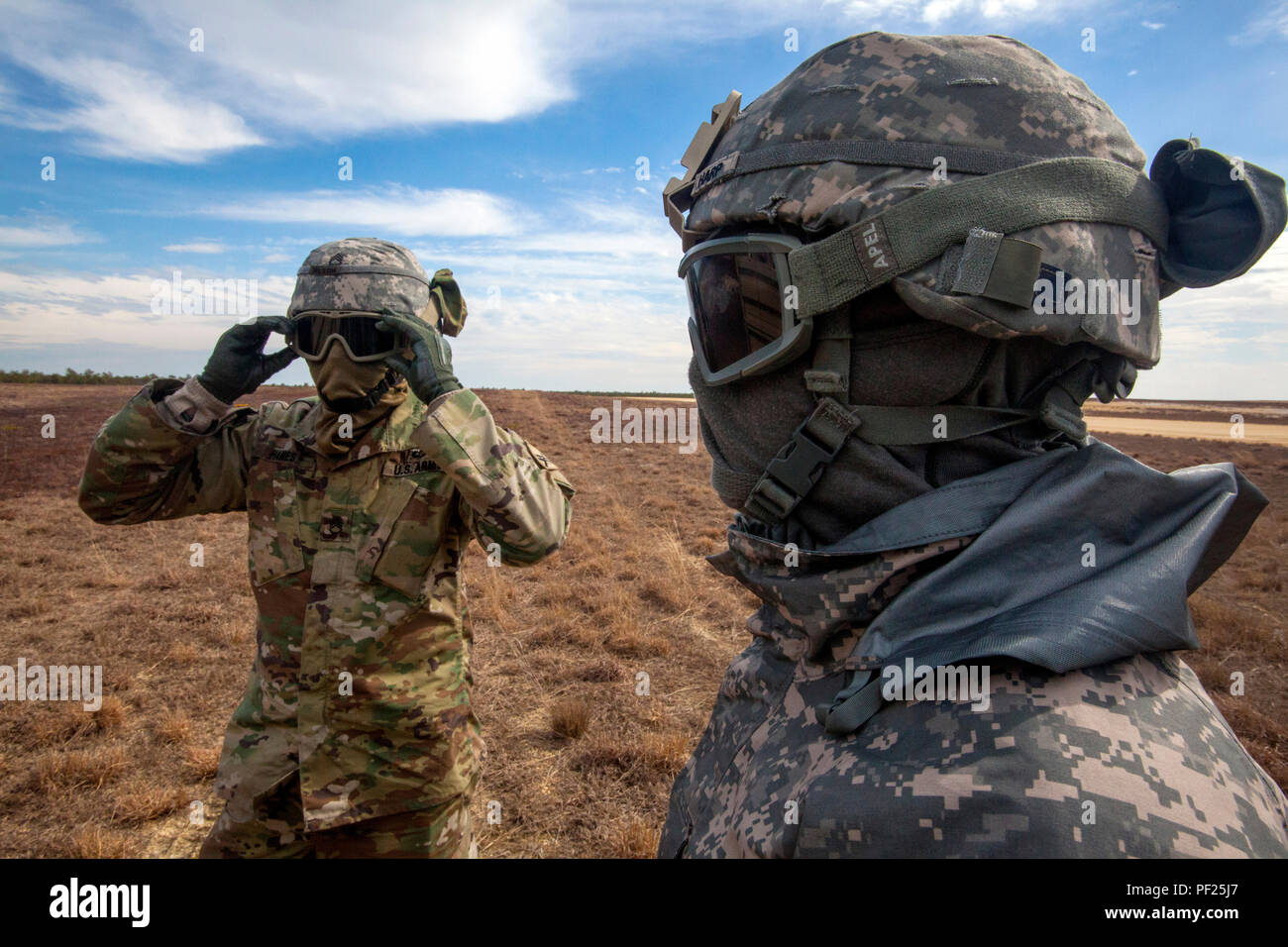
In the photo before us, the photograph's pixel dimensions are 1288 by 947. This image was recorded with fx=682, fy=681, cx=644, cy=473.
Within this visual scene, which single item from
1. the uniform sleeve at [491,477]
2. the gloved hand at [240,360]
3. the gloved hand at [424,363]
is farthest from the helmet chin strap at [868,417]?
the gloved hand at [240,360]

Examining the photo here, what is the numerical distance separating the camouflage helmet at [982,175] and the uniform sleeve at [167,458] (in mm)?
2702

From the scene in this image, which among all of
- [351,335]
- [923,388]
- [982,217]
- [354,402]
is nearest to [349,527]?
[354,402]

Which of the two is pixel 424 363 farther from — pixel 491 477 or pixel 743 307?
pixel 743 307

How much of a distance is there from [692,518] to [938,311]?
1257 cm

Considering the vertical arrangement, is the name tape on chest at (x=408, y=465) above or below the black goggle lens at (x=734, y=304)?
below

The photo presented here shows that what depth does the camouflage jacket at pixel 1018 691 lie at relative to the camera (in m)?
0.95

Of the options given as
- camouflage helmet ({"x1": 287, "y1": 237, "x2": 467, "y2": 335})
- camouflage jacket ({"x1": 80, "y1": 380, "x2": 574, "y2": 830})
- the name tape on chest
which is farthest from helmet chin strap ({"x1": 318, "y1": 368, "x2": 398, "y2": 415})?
camouflage helmet ({"x1": 287, "y1": 237, "x2": 467, "y2": 335})

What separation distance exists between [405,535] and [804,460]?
2102 mm

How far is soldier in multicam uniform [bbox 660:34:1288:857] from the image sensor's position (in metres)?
1.04

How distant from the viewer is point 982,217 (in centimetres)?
129

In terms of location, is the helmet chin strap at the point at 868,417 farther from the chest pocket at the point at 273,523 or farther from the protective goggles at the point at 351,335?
the chest pocket at the point at 273,523

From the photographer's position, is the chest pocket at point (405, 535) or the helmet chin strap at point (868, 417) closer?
the helmet chin strap at point (868, 417)

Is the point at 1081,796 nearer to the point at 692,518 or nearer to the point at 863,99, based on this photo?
the point at 863,99

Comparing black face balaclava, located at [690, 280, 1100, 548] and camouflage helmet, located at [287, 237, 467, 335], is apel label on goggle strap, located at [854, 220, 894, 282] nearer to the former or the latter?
black face balaclava, located at [690, 280, 1100, 548]
